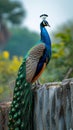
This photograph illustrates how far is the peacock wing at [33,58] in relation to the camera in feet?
25.5

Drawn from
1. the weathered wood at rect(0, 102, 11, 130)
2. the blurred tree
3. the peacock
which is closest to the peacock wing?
the peacock

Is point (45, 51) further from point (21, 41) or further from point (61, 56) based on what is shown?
point (21, 41)

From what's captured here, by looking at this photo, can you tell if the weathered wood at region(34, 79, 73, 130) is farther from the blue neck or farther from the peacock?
the blue neck

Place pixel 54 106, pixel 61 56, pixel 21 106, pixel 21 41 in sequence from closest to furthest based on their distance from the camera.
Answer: pixel 54 106 → pixel 21 106 → pixel 61 56 → pixel 21 41

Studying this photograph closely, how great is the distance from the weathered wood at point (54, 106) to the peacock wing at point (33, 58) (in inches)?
7.3

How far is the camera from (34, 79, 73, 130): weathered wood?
7.20 meters

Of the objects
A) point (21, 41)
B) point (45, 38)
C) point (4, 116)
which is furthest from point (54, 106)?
point (21, 41)

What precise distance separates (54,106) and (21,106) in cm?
43

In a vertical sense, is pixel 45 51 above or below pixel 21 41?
below

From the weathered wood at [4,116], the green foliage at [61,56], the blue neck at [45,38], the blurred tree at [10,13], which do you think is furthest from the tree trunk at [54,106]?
the blurred tree at [10,13]

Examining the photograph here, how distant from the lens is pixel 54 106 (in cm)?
748

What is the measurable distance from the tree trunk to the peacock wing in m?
0.18

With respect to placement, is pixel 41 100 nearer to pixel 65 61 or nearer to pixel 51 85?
pixel 51 85

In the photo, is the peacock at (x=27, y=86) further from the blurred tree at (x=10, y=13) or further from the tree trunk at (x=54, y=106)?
the blurred tree at (x=10, y=13)
